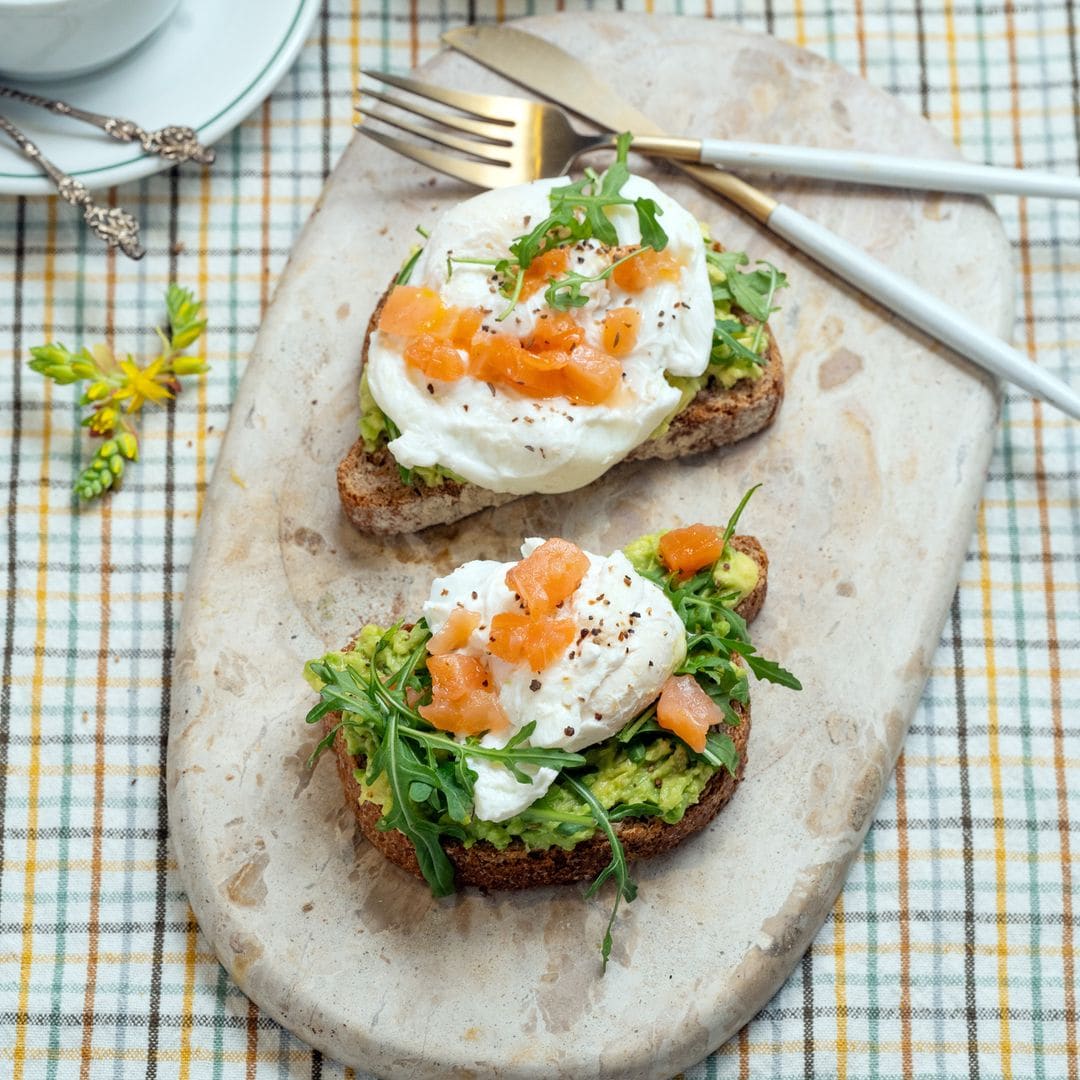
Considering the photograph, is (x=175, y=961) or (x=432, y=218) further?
(x=432, y=218)

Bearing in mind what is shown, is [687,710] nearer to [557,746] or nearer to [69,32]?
[557,746]

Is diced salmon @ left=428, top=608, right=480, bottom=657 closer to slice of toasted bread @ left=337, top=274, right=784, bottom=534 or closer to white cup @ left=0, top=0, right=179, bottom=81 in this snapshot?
slice of toasted bread @ left=337, top=274, right=784, bottom=534

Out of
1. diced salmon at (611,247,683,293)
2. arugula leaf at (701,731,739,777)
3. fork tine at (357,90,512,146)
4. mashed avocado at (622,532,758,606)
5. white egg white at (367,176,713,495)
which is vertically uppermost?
→ fork tine at (357,90,512,146)

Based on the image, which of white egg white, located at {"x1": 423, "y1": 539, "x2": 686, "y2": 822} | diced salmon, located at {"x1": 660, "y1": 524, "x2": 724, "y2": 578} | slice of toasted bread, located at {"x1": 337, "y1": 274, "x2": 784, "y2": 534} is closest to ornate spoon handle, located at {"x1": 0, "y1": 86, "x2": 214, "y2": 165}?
slice of toasted bread, located at {"x1": 337, "y1": 274, "x2": 784, "y2": 534}

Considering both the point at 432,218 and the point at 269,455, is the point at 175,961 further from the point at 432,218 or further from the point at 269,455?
the point at 432,218

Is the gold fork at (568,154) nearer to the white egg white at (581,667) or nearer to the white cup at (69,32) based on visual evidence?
the white cup at (69,32)

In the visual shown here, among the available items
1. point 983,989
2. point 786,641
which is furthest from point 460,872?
point 983,989
